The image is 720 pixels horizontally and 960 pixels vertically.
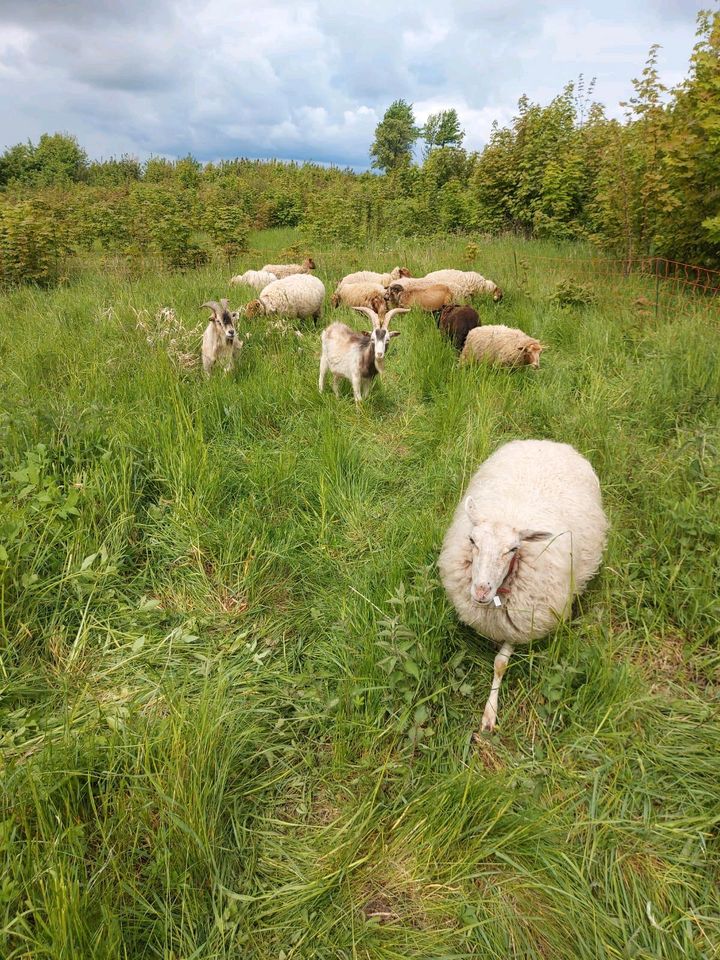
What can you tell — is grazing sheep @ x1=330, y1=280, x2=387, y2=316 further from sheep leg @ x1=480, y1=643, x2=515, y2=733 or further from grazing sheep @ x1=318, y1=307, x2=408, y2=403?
sheep leg @ x1=480, y1=643, x2=515, y2=733

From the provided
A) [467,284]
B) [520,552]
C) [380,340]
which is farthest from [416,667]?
[467,284]

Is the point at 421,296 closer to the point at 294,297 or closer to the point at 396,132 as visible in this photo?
the point at 294,297

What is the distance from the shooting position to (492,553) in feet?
7.79

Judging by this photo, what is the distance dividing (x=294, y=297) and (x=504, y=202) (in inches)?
362

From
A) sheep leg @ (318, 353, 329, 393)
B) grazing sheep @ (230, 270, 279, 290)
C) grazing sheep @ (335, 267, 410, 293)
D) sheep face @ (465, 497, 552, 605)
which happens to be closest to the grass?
sheep face @ (465, 497, 552, 605)

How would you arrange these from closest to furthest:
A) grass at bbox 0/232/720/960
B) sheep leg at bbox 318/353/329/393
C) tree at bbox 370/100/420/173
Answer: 1. grass at bbox 0/232/720/960
2. sheep leg at bbox 318/353/329/393
3. tree at bbox 370/100/420/173

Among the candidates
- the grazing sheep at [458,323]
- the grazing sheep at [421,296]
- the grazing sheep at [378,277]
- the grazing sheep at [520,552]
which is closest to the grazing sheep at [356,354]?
the grazing sheep at [458,323]

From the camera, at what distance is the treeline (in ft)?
22.0

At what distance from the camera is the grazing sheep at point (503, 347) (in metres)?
6.01

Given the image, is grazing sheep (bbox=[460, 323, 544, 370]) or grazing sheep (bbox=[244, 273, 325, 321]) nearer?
grazing sheep (bbox=[460, 323, 544, 370])

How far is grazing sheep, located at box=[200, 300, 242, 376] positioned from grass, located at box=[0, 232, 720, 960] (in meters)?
1.05

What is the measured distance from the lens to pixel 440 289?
865 cm

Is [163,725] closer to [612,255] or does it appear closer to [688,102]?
[688,102]

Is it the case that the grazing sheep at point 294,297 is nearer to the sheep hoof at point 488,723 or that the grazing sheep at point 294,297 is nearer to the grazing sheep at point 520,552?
the grazing sheep at point 520,552
